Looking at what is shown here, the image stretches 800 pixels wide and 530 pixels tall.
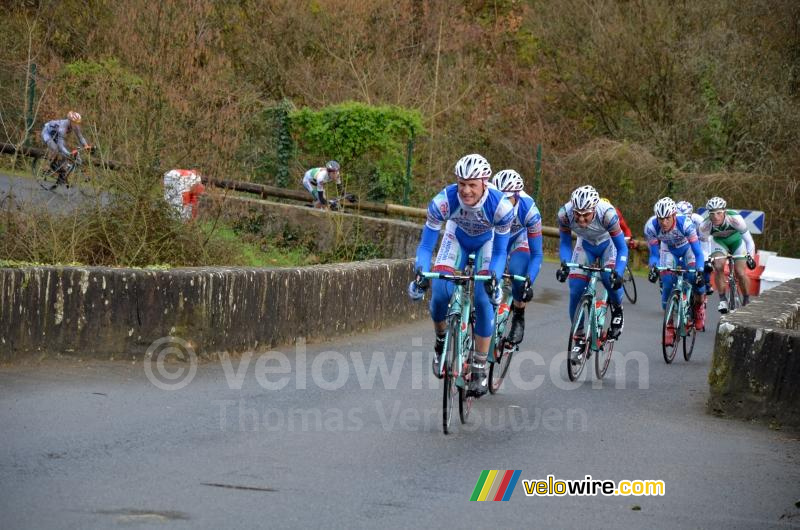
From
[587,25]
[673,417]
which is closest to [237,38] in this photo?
[587,25]

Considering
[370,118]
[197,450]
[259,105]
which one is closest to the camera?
[197,450]

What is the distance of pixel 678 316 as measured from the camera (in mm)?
13492

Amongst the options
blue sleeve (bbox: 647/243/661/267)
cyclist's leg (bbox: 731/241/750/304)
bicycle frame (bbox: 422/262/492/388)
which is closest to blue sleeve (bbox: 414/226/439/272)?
bicycle frame (bbox: 422/262/492/388)

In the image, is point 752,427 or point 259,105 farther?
point 259,105

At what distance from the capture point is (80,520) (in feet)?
19.0

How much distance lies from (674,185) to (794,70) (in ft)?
16.5

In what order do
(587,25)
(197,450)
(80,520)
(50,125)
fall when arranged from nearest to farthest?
(80,520) → (197,450) → (50,125) → (587,25)

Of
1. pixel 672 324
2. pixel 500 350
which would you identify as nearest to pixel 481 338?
pixel 500 350

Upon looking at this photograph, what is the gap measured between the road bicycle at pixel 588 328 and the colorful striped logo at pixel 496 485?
159 inches

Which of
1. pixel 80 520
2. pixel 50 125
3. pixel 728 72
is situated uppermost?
pixel 728 72

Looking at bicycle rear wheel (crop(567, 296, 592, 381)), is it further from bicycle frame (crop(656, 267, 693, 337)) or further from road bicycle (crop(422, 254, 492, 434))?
road bicycle (crop(422, 254, 492, 434))

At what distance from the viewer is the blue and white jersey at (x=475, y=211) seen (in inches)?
362

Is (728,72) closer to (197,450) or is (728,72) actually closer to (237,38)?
(237,38)

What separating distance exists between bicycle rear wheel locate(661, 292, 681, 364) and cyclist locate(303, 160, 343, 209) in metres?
8.89
